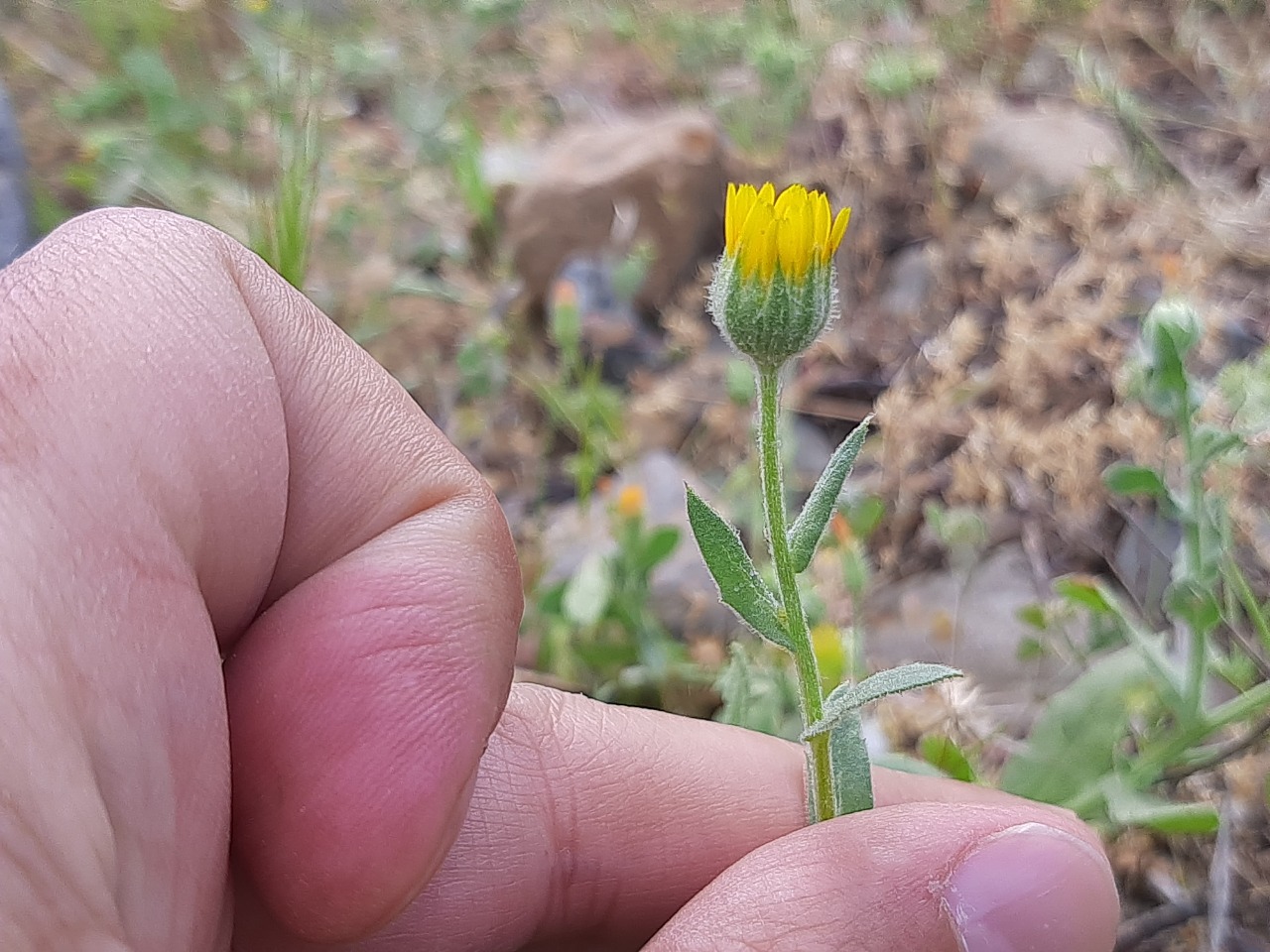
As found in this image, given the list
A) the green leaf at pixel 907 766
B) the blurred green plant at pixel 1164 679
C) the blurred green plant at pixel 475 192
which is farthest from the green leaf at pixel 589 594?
the blurred green plant at pixel 475 192

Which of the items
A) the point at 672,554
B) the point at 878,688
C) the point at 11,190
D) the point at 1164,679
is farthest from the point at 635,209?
the point at 878,688

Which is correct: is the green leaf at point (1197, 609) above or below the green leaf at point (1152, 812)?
above

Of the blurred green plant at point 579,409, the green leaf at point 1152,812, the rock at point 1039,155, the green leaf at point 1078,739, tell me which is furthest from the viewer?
the rock at point 1039,155

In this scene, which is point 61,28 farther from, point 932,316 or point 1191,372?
point 1191,372

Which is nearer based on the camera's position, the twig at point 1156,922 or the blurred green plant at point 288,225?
the twig at point 1156,922

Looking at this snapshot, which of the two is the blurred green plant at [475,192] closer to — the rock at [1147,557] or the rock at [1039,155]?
the rock at [1039,155]

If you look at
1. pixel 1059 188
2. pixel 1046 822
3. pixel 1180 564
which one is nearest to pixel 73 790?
pixel 1046 822

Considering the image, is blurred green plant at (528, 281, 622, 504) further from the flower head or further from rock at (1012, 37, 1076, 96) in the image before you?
rock at (1012, 37, 1076, 96)

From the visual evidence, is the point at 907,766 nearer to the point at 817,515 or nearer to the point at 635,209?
the point at 817,515
